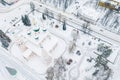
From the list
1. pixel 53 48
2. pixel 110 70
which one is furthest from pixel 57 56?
pixel 110 70

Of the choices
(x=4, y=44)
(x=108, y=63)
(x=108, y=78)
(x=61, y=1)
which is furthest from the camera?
(x=61, y=1)

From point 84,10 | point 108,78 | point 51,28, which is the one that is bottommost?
point 108,78

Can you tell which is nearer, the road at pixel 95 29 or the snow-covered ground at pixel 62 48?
the snow-covered ground at pixel 62 48

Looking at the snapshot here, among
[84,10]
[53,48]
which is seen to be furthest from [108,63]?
[84,10]

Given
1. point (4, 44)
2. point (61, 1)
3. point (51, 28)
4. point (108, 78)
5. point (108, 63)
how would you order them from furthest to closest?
1. point (61, 1)
2. point (51, 28)
3. point (4, 44)
4. point (108, 63)
5. point (108, 78)

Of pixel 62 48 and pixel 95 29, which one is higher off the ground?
pixel 95 29

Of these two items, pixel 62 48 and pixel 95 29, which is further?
pixel 95 29

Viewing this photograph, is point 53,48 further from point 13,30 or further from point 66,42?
point 13,30

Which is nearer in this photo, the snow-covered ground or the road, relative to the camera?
the snow-covered ground

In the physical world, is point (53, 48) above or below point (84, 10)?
below

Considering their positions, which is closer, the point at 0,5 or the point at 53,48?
the point at 53,48
